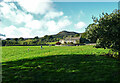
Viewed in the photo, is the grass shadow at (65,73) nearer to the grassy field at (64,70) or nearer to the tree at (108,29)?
the grassy field at (64,70)

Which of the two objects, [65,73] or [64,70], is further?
[64,70]

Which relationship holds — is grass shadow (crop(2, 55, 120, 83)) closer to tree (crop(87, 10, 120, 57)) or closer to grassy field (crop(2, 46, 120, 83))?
grassy field (crop(2, 46, 120, 83))

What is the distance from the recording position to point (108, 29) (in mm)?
11406

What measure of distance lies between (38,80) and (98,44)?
33.4 feet

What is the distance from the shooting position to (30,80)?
253 inches

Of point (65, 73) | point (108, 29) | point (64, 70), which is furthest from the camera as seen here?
point (108, 29)

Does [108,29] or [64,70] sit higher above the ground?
[108,29]

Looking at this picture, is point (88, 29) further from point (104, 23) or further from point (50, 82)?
point (50, 82)

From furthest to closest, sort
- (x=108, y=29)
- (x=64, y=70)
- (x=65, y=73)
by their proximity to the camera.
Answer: (x=108, y=29) < (x=64, y=70) < (x=65, y=73)

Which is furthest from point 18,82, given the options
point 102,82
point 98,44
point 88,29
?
point 98,44

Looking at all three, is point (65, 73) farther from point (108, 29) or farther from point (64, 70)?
point (108, 29)

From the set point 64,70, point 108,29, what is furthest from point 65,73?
point 108,29

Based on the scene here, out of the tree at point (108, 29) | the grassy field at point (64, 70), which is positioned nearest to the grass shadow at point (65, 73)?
the grassy field at point (64, 70)

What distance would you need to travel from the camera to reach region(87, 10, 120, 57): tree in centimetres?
1092
